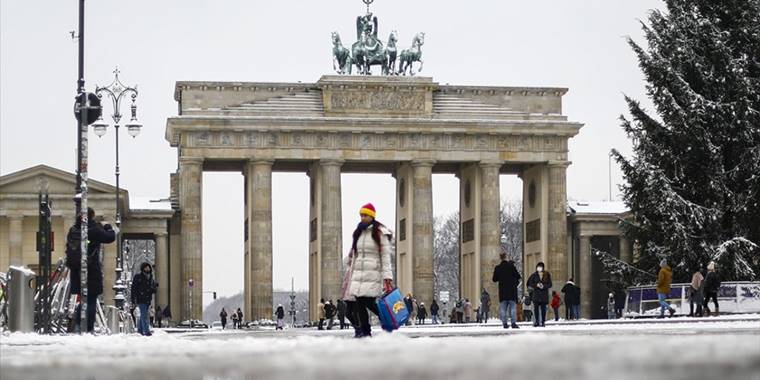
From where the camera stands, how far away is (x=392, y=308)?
20031 millimetres

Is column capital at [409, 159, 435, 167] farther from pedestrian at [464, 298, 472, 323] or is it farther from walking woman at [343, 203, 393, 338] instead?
walking woman at [343, 203, 393, 338]

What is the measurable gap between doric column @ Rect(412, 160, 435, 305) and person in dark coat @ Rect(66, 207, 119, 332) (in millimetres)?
57667

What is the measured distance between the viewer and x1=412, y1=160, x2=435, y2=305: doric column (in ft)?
280

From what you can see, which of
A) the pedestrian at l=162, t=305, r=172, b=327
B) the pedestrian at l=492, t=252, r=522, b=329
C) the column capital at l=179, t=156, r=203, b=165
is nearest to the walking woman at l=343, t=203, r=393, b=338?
the pedestrian at l=492, t=252, r=522, b=329

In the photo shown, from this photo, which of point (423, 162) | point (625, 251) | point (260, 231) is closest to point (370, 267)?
point (260, 231)

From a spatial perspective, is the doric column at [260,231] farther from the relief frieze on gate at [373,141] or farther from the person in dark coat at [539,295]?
the person in dark coat at [539,295]

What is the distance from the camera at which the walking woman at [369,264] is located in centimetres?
2005

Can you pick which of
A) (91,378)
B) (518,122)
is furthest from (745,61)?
(91,378)

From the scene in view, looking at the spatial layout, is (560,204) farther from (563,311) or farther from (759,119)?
(759,119)

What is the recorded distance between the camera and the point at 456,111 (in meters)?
87.0

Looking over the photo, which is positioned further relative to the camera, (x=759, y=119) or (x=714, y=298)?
(x=759, y=119)

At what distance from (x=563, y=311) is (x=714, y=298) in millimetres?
46010

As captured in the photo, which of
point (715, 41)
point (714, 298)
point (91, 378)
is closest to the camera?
point (91, 378)

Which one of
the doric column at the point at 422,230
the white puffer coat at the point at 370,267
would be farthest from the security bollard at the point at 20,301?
the doric column at the point at 422,230
